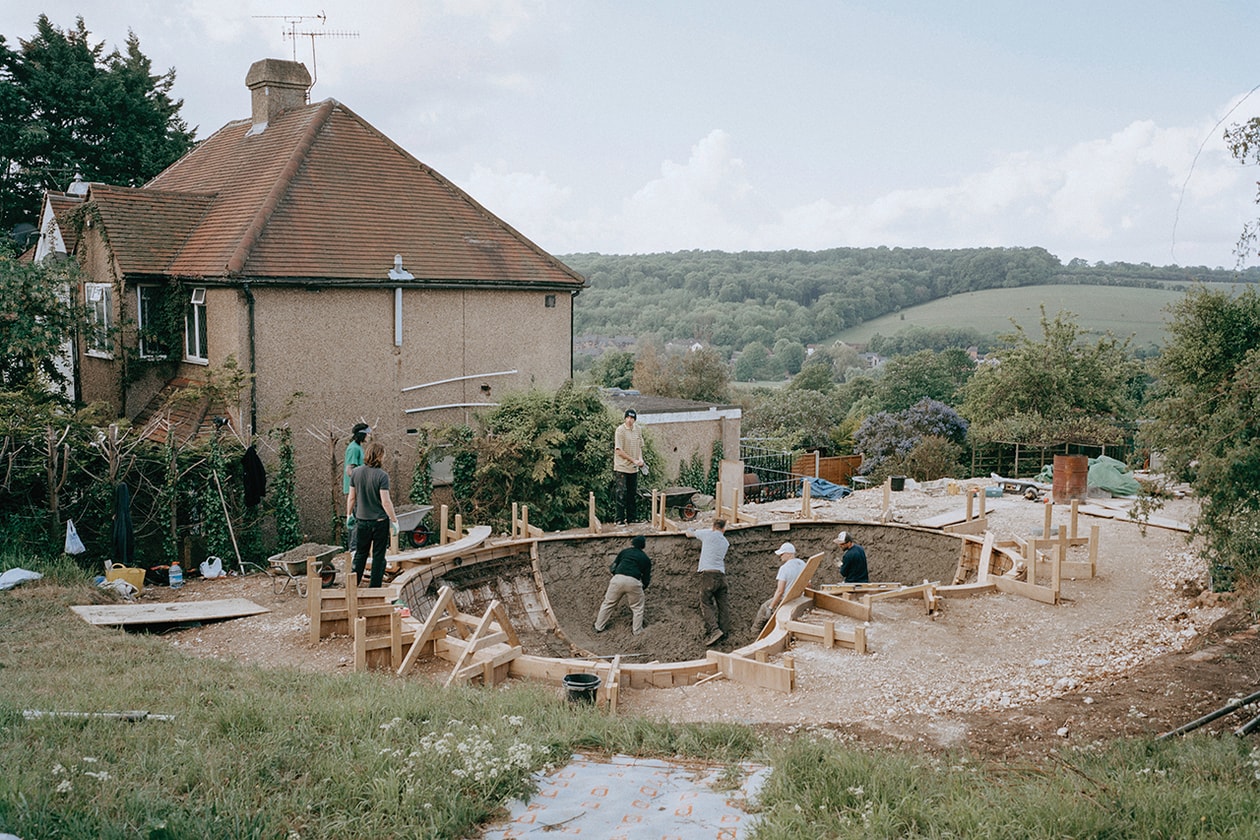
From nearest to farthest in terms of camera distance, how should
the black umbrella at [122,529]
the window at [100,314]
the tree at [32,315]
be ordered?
the black umbrella at [122,529], the tree at [32,315], the window at [100,314]

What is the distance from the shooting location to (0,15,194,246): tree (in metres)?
29.0

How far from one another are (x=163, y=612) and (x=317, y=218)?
1005 centimetres

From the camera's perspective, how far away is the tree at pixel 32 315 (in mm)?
16297

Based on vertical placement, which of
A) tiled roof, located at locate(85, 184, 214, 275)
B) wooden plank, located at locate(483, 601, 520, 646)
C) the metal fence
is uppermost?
tiled roof, located at locate(85, 184, 214, 275)

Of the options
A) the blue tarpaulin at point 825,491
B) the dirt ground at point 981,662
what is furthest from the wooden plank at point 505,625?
the blue tarpaulin at point 825,491

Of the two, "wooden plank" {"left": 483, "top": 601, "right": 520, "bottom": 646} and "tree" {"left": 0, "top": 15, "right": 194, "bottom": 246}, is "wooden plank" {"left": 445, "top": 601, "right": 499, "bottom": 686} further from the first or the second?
"tree" {"left": 0, "top": 15, "right": 194, "bottom": 246}

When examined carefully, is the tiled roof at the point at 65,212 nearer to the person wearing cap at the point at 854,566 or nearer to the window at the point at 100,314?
the window at the point at 100,314

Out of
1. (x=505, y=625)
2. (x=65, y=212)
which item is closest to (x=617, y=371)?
(x=65, y=212)

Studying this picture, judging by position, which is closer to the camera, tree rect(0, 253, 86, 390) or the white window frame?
tree rect(0, 253, 86, 390)

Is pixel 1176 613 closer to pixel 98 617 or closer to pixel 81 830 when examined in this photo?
pixel 81 830

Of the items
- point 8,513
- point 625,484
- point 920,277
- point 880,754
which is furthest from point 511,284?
point 920,277

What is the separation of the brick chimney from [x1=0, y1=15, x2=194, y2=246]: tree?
1028cm

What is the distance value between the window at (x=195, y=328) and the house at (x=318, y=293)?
0.03 m

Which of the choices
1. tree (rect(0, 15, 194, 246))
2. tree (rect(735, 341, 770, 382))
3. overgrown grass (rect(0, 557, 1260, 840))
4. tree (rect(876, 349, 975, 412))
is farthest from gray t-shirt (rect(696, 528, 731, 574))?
tree (rect(735, 341, 770, 382))
